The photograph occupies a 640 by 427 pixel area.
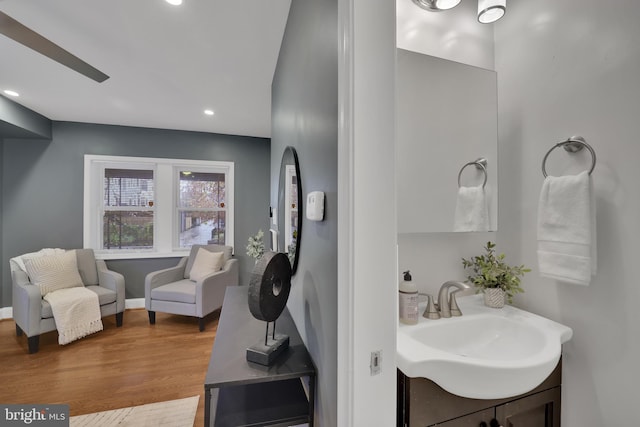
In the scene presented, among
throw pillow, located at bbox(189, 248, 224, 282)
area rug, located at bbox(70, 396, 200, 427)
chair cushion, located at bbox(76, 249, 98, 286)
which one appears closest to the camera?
area rug, located at bbox(70, 396, 200, 427)

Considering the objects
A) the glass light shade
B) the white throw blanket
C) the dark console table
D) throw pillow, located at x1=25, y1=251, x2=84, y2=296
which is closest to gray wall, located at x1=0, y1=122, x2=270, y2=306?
throw pillow, located at x1=25, y1=251, x2=84, y2=296

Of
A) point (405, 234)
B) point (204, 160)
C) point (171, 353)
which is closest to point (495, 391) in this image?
point (405, 234)

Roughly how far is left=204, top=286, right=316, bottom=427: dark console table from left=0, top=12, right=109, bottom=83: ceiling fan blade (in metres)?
1.74

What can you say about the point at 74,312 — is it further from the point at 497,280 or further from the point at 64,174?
the point at 497,280

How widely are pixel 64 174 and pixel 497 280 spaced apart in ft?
15.3

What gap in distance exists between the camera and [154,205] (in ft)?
12.3

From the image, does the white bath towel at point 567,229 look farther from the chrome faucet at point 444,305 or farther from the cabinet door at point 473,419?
the cabinet door at point 473,419

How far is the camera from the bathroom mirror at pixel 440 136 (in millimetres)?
1213

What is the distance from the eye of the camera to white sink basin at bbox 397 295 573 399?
82 centimetres

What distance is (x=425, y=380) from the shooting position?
875mm

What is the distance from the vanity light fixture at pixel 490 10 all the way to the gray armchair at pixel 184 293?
10.5 feet

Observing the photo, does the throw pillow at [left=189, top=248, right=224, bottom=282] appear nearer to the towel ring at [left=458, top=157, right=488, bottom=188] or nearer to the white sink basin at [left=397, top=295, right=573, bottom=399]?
the white sink basin at [left=397, top=295, right=573, bottom=399]

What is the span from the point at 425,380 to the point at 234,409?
692 millimetres

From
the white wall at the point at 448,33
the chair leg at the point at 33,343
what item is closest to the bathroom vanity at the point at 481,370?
the white wall at the point at 448,33
